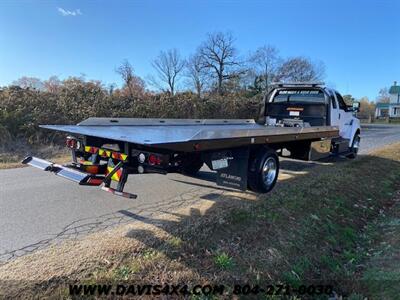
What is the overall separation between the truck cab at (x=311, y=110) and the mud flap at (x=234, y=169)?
414 centimetres

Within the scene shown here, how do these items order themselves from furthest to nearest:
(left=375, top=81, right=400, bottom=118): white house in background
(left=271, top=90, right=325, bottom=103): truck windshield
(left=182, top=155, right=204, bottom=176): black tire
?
(left=375, top=81, right=400, bottom=118): white house in background → (left=271, top=90, right=325, bottom=103): truck windshield → (left=182, top=155, right=204, bottom=176): black tire

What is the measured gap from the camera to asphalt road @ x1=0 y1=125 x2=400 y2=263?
165 inches

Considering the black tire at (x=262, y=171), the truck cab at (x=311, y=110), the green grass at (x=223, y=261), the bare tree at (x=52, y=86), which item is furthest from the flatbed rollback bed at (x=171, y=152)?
the bare tree at (x=52, y=86)

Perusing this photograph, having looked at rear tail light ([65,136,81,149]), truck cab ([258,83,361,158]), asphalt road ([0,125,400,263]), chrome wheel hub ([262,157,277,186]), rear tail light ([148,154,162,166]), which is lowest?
asphalt road ([0,125,400,263])

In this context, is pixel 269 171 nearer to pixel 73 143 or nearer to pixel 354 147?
pixel 73 143

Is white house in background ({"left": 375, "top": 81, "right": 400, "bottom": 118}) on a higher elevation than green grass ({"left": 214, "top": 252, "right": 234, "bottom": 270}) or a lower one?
higher

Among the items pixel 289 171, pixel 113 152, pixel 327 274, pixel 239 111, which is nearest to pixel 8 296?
pixel 113 152

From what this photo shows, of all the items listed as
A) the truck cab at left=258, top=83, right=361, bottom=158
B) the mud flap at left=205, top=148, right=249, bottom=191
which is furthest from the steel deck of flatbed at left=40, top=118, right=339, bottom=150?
the truck cab at left=258, top=83, right=361, bottom=158

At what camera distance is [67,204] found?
17.7 ft

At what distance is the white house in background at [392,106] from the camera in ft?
260

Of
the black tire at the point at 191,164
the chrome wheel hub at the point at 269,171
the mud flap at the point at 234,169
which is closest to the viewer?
the black tire at the point at 191,164

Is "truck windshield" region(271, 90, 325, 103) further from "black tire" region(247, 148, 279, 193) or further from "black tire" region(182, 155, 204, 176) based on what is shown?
"black tire" region(182, 155, 204, 176)

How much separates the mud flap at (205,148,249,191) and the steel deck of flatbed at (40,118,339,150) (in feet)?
1.08

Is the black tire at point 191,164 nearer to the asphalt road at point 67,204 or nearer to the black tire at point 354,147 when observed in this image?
the asphalt road at point 67,204
